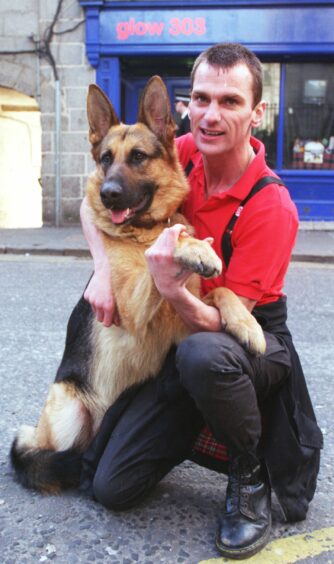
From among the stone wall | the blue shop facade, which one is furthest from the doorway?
the blue shop facade

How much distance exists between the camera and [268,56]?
11.9m

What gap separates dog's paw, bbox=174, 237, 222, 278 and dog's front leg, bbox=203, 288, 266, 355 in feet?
0.80

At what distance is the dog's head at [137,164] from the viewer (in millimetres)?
2781

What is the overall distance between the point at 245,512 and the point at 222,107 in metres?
1.64

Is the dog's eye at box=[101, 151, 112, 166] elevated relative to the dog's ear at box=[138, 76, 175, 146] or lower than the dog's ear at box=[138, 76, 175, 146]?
lower

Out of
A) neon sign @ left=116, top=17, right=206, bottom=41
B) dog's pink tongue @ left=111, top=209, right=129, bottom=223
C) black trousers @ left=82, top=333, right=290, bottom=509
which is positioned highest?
neon sign @ left=116, top=17, right=206, bottom=41

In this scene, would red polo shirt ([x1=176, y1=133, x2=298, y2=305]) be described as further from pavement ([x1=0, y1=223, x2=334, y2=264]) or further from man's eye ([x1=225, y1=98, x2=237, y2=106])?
pavement ([x1=0, y1=223, x2=334, y2=264])

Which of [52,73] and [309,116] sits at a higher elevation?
[52,73]

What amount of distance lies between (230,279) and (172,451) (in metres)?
0.79

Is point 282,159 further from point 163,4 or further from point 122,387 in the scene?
point 122,387

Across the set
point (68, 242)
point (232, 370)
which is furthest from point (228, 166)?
point (68, 242)

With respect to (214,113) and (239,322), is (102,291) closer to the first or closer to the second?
(239,322)

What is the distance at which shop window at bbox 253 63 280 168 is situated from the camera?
1205 centimetres

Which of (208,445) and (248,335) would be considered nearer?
(248,335)
